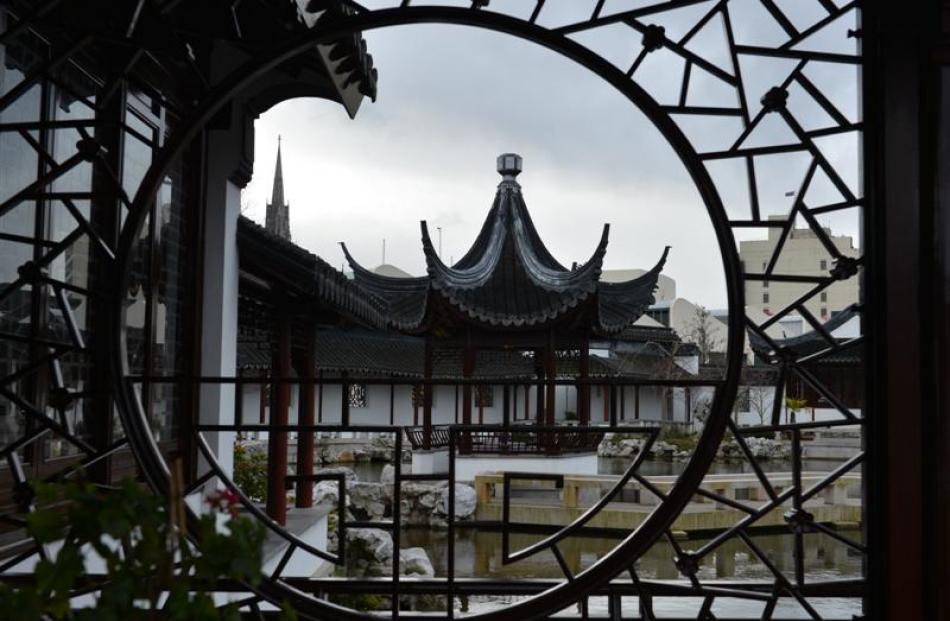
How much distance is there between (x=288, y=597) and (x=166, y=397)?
1847 mm

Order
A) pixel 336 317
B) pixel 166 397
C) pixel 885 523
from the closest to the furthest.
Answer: pixel 885 523
pixel 166 397
pixel 336 317

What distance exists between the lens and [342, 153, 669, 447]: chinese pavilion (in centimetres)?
1139

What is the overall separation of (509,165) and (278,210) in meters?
12.4

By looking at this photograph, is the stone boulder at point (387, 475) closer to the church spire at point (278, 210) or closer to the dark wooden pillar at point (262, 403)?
the dark wooden pillar at point (262, 403)

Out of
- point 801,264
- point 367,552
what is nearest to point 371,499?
point 367,552

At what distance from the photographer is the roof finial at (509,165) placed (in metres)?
13.1

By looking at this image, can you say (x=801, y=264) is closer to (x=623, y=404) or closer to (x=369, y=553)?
(x=623, y=404)

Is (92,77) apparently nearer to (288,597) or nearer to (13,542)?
(13,542)

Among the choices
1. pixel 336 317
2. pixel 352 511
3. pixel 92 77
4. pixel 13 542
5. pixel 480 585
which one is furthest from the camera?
pixel 352 511

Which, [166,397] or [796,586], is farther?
[166,397]

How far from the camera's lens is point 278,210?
2436 cm

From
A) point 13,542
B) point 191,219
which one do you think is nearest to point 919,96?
point 13,542

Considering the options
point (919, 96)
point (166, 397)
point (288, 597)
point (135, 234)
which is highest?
point (919, 96)

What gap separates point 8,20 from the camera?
8.80 ft
